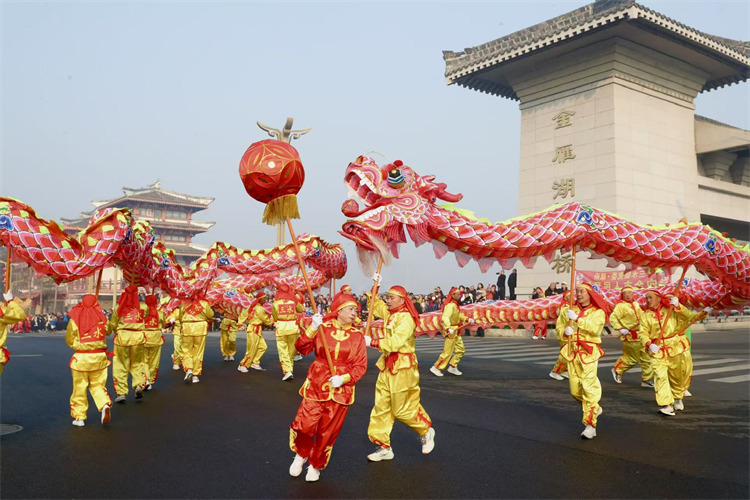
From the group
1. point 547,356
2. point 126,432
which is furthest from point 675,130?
point 126,432

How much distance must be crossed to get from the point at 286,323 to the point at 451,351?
10.3 feet

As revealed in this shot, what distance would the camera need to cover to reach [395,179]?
22.1 feet

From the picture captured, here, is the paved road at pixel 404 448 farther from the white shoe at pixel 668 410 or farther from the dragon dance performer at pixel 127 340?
the dragon dance performer at pixel 127 340

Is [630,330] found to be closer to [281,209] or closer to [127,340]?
[281,209]

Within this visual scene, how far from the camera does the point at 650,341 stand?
292 inches

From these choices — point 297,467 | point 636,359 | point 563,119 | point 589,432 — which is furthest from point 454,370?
point 563,119

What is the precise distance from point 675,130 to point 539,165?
545 cm

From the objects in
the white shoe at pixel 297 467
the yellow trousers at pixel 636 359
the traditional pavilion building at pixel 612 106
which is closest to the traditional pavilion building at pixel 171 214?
the traditional pavilion building at pixel 612 106

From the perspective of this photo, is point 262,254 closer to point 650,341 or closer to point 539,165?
point 650,341

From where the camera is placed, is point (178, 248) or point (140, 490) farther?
point (178, 248)

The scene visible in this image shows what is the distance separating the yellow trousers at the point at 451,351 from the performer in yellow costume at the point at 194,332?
4.37 meters

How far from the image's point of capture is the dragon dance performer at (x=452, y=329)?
1025cm

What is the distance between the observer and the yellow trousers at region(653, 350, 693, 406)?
6.98m

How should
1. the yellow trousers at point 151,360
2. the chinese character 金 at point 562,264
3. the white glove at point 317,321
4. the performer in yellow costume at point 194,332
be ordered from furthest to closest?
the chinese character 金 at point 562,264 < the performer in yellow costume at point 194,332 < the yellow trousers at point 151,360 < the white glove at point 317,321
